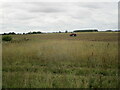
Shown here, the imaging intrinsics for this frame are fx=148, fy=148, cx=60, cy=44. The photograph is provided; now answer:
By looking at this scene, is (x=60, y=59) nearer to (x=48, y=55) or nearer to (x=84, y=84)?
(x=48, y=55)

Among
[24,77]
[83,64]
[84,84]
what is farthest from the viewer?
[83,64]

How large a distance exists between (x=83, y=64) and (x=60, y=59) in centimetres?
155

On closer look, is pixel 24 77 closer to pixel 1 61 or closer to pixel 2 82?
pixel 2 82

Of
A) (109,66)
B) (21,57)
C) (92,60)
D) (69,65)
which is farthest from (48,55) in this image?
(109,66)

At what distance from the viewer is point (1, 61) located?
7.94 metres

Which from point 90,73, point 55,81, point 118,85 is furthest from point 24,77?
point 118,85

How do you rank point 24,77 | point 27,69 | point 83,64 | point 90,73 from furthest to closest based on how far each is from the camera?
point 83,64, point 27,69, point 90,73, point 24,77

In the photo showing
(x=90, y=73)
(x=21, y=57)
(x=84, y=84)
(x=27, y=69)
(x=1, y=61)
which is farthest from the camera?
(x=21, y=57)

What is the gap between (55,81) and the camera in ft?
15.2

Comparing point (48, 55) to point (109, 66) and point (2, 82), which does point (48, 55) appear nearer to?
point (109, 66)

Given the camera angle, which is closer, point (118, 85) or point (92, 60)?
point (118, 85)

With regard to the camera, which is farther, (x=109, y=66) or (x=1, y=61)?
(x=1, y=61)

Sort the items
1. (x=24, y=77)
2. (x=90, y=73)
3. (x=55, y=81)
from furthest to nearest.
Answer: (x=90, y=73) < (x=24, y=77) < (x=55, y=81)

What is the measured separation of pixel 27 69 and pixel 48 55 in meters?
2.57
